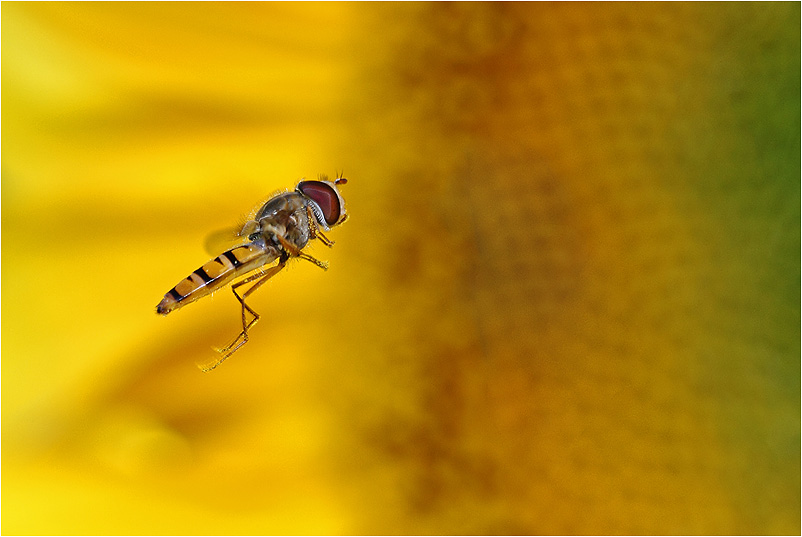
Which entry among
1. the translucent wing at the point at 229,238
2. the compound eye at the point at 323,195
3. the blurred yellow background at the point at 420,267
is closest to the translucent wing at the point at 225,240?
the translucent wing at the point at 229,238

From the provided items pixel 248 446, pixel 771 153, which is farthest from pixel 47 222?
pixel 771 153

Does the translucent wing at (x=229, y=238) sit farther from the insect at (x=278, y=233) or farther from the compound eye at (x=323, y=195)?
the compound eye at (x=323, y=195)

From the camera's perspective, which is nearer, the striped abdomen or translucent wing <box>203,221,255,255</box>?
the striped abdomen

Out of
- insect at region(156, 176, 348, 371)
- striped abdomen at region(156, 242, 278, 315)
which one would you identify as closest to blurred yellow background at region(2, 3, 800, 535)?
insect at region(156, 176, 348, 371)

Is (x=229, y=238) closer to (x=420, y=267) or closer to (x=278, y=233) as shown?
(x=278, y=233)

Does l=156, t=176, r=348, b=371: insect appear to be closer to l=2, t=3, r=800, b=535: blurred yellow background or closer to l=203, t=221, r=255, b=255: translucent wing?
l=203, t=221, r=255, b=255: translucent wing

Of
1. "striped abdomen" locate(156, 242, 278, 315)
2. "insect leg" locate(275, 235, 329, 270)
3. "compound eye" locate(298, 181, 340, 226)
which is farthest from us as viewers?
"compound eye" locate(298, 181, 340, 226)

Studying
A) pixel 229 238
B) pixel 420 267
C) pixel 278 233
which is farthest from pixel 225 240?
pixel 420 267
